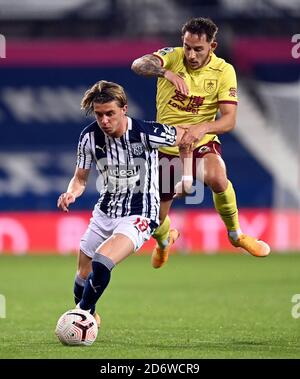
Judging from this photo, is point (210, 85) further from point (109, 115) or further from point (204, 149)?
point (109, 115)

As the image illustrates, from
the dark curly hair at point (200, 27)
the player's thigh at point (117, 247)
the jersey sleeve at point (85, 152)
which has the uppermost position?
the dark curly hair at point (200, 27)

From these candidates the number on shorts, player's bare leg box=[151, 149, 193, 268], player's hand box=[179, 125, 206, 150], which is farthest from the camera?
player's bare leg box=[151, 149, 193, 268]

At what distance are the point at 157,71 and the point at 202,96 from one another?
649mm

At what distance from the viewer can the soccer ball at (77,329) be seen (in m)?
9.12

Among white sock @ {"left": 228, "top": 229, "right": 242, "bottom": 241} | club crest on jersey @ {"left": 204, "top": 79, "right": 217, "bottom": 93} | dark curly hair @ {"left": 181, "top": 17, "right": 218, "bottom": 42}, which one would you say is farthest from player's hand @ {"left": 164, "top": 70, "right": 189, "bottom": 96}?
white sock @ {"left": 228, "top": 229, "right": 242, "bottom": 241}

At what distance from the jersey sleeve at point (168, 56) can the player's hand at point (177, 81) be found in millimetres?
484

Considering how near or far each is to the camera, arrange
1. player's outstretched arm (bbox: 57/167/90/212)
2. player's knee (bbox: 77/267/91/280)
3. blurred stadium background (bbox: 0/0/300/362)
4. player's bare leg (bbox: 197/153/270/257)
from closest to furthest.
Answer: player's outstretched arm (bbox: 57/167/90/212) → player's knee (bbox: 77/267/91/280) → player's bare leg (bbox: 197/153/270/257) → blurred stadium background (bbox: 0/0/300/362)

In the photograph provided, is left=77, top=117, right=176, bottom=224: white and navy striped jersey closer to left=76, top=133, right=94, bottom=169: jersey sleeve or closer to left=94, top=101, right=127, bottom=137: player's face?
left=76, top=133, right=94, bottom=169: jersey sleeve

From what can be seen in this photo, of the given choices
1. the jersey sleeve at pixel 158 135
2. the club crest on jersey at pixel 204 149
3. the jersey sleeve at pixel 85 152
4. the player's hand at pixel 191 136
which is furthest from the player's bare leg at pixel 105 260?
the club crest on jersey at pixel 204 149

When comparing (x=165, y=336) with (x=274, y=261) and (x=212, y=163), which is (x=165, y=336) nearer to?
(x=212, y=163)

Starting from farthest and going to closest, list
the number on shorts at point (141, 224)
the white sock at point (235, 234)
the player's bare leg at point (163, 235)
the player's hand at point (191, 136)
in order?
1. the white sock at point (235, 234)
2. the player's bare leg at point (163, 235)
3. the player's hand at point (191, 136)
4. the number on shorts at point (141, 224)

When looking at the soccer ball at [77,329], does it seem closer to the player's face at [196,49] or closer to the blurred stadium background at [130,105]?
the player's face at [196,49]

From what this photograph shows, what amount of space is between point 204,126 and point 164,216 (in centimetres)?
147

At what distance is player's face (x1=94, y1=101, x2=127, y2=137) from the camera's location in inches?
358
